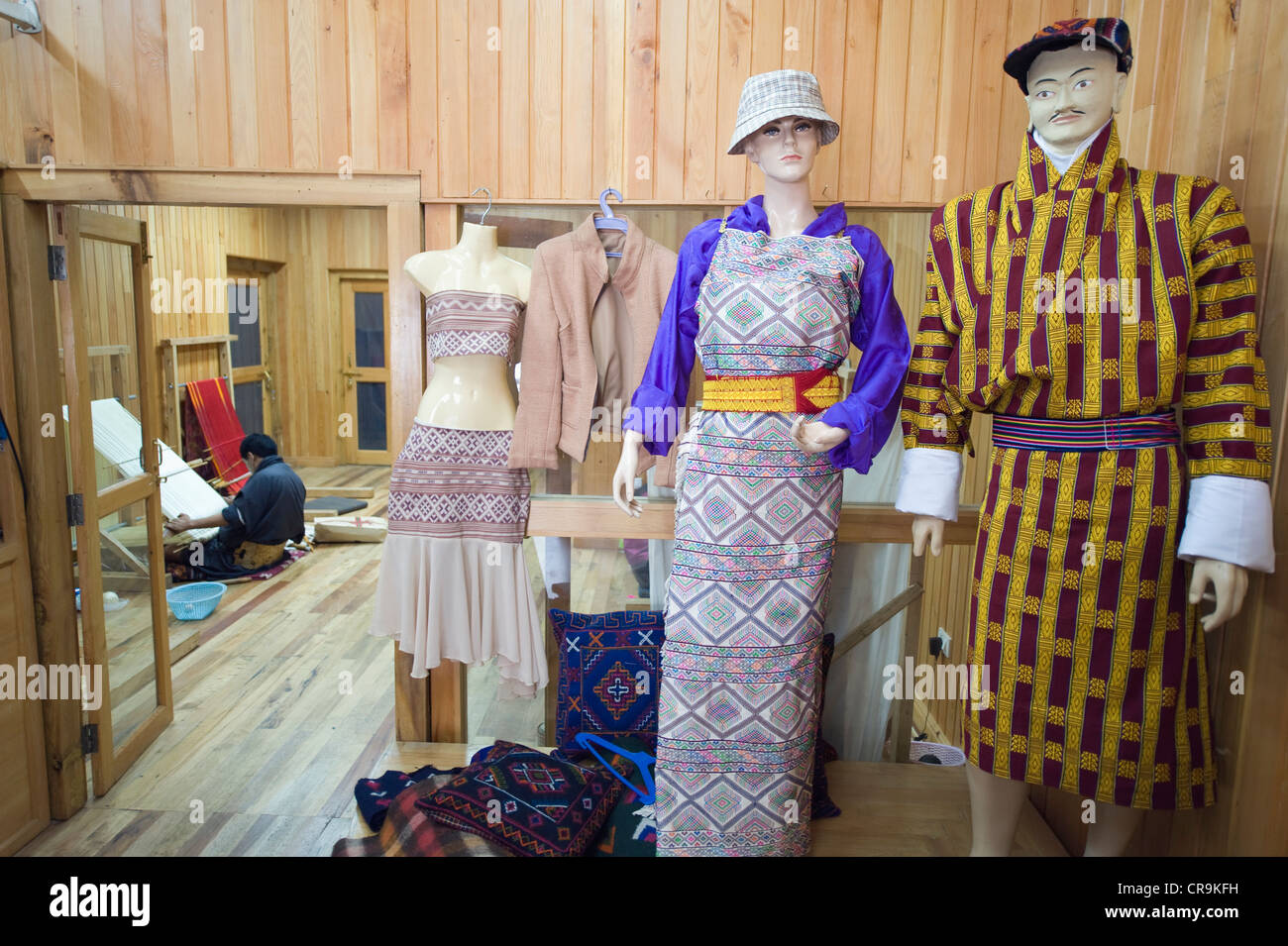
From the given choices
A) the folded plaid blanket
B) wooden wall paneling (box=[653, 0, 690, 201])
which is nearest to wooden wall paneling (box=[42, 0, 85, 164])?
wooden wall paneling (box=[653, 0, 690, 201])

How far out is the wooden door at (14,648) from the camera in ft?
8.32

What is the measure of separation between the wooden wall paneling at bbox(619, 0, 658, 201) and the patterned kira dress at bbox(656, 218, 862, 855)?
0.59 metres

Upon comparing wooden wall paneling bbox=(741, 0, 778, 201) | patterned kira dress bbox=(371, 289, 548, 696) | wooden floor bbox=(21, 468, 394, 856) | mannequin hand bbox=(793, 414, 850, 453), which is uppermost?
wooden wall paneling bbox=(741, 0, 778, 201)

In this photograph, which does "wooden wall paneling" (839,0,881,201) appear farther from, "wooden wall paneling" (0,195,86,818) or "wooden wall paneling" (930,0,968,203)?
"wooden wall paneling" (0,195,86,818)

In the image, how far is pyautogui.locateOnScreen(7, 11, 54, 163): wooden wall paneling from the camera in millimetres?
2488

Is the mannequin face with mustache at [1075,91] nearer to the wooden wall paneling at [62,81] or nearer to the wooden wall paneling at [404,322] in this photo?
the wooden wall paneling at [404,322]

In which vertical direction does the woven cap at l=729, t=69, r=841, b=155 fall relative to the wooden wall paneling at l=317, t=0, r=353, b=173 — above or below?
below

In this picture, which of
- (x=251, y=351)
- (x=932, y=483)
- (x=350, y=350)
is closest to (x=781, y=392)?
(x=932, y=483)

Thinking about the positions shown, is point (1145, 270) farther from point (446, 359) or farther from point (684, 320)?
point (446, 359)

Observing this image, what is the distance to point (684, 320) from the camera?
2102 mm

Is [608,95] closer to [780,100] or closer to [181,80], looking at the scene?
[780,100]

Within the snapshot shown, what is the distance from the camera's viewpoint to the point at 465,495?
2570mm

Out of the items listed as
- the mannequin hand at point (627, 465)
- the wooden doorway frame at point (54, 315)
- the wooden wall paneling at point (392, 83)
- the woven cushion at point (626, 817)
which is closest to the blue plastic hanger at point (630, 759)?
the woven cushion at point (626, 817)

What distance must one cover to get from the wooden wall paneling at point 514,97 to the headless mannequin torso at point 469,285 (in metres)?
0.17
